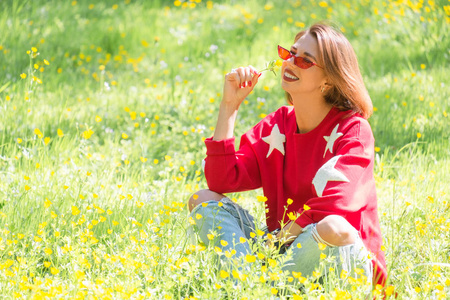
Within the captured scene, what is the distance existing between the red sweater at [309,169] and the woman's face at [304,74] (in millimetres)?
150

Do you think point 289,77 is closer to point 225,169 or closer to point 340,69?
point 340,69

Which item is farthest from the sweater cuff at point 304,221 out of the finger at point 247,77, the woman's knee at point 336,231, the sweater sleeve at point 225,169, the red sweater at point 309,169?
the finger at point 247,77

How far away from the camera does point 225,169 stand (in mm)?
2865

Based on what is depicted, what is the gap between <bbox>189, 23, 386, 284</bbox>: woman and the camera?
2.56 metres

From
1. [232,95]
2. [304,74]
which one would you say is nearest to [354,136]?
[304,74]

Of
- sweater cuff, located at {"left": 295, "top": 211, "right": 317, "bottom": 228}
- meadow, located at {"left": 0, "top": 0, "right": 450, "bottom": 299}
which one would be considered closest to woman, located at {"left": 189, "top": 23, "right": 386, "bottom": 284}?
sweater cuff, located at {"left": 295, "top": 211, "right": 317, "bottom": 228}

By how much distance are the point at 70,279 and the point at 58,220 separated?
516 mm

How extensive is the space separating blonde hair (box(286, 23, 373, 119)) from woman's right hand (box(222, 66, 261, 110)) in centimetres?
30

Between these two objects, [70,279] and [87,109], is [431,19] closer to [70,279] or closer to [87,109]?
[87,109]

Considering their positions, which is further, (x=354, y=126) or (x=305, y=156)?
(x=305, y=156)

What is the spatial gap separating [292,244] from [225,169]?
531 mm

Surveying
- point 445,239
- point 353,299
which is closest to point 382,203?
point 445,239

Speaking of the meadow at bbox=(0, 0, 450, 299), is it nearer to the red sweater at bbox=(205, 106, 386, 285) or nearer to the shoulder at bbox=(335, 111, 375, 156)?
the red sweater at bbox=(205, 106, 386, 285)

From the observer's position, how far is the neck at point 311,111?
2871 millimetres
